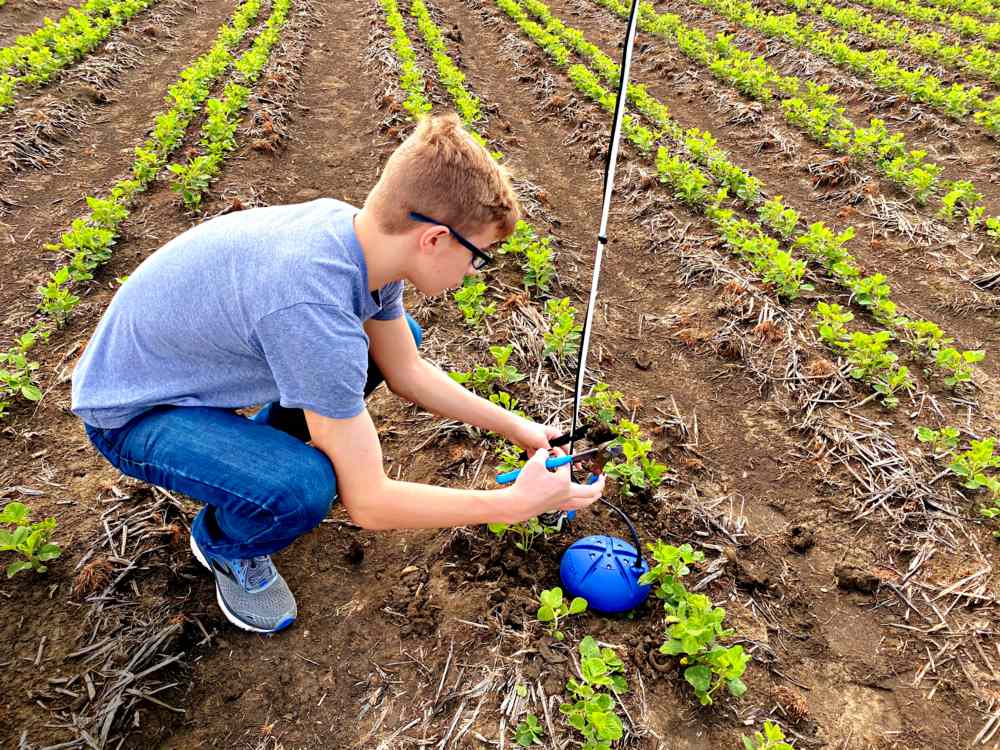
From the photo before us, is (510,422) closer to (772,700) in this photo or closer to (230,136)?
(772,700)

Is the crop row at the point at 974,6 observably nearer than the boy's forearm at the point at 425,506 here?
No

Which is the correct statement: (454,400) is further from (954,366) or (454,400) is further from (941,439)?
(954,366)

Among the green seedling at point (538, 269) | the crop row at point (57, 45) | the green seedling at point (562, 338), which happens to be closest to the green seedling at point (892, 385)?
the green seedling at point (562, 338)

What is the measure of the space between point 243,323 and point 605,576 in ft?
5.55

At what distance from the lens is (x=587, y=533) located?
3.06 m

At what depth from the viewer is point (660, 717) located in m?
2.40

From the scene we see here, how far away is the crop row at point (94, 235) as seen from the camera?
3.83m

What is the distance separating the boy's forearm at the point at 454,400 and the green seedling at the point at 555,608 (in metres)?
0.67

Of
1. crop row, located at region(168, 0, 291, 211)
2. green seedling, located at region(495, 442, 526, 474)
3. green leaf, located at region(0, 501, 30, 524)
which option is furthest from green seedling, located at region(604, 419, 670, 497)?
crop row, located at region(168, 0, 291, 211)

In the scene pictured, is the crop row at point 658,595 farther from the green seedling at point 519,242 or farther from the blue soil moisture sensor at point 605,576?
the green seedling at point 519,242

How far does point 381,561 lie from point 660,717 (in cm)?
133

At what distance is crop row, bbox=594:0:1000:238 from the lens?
622 centimetres

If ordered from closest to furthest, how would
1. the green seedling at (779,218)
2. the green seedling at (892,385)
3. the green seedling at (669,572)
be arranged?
the green seedling at (669,572)
the green seedling at (892,385)
the green seedling at (779,218)

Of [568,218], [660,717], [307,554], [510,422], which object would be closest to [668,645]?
[660,717]
